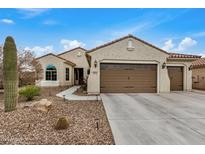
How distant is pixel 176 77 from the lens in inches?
757

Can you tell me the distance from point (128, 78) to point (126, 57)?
175 centimetres

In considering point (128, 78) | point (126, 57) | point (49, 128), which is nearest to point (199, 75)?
point (128, 78)

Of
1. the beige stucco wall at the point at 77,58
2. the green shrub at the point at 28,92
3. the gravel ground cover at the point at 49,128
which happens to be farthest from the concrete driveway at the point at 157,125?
the beige stucco wall at the point at 77,58

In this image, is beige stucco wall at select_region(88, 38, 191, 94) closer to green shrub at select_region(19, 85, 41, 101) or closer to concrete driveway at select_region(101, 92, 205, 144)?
green shrub at select_region(19, 85, 41, 101)

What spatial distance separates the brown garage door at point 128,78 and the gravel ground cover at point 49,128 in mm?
7582

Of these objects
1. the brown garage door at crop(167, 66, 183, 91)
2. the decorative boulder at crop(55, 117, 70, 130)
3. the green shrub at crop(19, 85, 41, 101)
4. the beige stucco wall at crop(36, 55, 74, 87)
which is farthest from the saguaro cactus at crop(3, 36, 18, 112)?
the beige stucco wall at crop(36, 55, 74, 87)

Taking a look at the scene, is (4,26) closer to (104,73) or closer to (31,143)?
(104,73)

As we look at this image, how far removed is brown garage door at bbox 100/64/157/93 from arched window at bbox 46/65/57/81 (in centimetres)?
1040

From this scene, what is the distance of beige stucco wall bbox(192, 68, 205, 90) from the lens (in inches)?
857

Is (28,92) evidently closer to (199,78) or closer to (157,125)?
(157,125)

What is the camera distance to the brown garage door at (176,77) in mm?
19141

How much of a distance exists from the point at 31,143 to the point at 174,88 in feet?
53.5

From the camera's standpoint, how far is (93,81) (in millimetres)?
16250

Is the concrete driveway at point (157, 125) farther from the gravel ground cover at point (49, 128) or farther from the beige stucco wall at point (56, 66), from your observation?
the beige stucco wall at point (56, 66)
